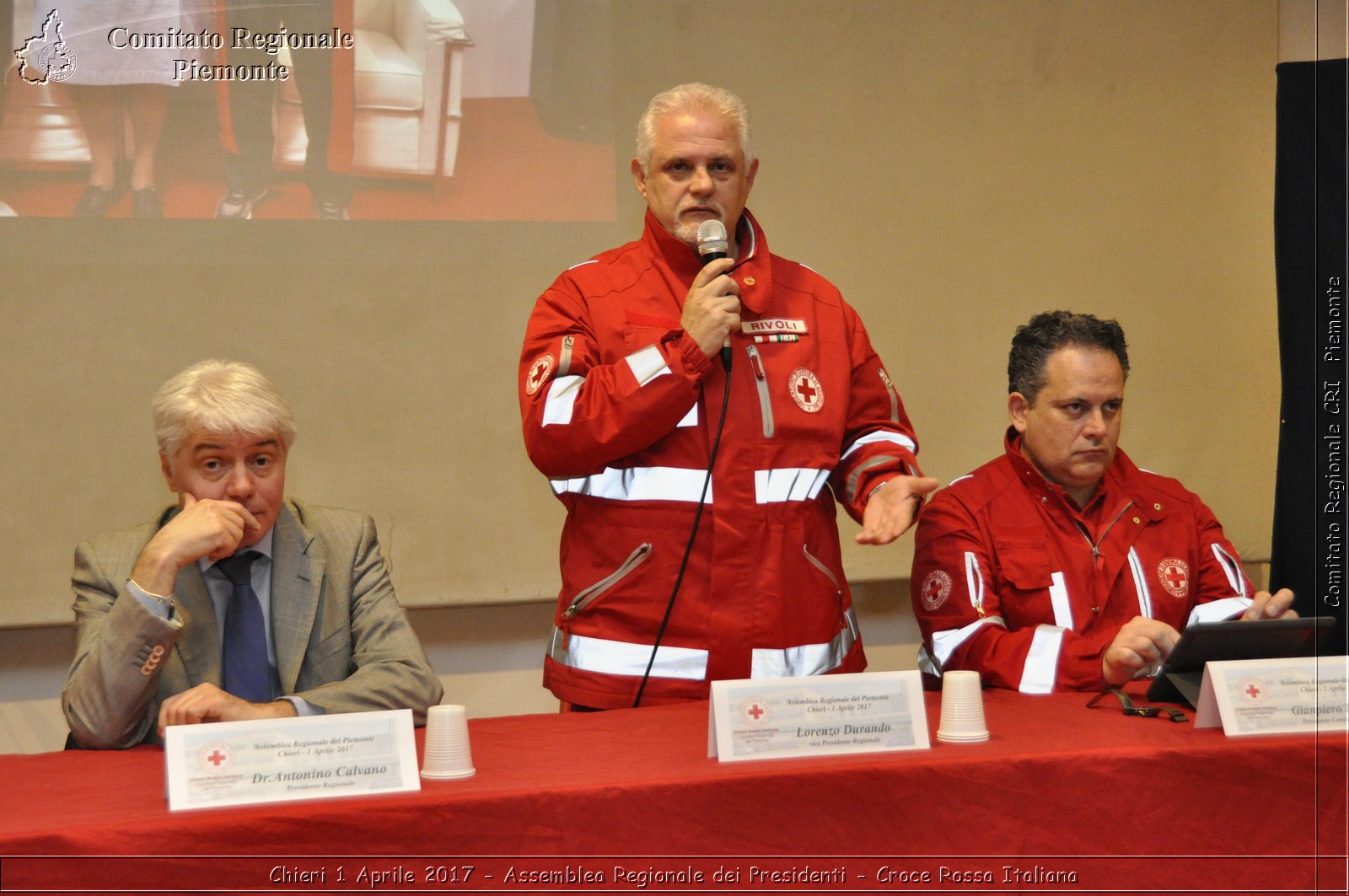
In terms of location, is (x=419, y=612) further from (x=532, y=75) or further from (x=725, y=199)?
(x=725, y=199)

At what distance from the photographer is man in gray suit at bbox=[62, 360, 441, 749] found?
1.93m

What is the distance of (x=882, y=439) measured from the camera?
236cm

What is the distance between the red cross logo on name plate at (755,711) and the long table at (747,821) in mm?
60

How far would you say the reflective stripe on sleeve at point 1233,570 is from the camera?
8.15 feet

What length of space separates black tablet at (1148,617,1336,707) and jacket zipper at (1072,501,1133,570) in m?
0.56

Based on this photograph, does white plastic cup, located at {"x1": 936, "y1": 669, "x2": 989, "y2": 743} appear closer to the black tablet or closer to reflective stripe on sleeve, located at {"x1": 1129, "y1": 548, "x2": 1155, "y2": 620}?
the black tablet

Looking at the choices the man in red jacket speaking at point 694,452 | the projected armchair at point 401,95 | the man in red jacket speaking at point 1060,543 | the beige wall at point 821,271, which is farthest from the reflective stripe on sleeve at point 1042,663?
the projected armchair at point 401,95

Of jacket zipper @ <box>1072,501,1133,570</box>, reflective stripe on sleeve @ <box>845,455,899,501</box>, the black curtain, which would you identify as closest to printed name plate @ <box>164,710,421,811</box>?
reflective stripe on sleeve @ <box>845,455,899,501</box>

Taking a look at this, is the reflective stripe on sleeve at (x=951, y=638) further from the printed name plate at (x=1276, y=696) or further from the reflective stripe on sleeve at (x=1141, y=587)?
the printed name plate at (x=1276, y=696)

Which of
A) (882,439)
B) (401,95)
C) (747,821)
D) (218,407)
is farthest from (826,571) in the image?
(401,95)

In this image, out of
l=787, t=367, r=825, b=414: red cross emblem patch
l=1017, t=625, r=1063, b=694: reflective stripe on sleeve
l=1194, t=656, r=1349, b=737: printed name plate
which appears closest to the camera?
l=1194, t=656, r=1349, b=737: printed name plate

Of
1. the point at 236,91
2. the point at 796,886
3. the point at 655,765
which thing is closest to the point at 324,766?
the point at 655,765

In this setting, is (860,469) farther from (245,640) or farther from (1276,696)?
(245,640)

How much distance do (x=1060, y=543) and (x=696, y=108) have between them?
106 centimetres
